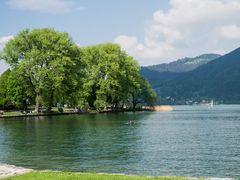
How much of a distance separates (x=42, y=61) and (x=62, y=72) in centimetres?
670

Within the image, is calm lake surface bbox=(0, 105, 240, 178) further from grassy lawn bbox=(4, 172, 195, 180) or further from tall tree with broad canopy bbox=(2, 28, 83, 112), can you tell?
tall tree with broad canopy bbox=(2, 28, 83, 112)

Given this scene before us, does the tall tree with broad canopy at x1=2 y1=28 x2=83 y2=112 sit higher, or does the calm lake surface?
the tall tree with broad canopy at x1=2 y1=28 x2=83 y2=112

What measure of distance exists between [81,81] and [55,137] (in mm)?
81819

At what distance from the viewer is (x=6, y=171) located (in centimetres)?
2805

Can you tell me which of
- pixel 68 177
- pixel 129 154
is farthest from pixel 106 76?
pixel 68 177

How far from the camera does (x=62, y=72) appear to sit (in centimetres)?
13188

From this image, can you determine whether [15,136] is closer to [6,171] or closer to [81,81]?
[6,171]

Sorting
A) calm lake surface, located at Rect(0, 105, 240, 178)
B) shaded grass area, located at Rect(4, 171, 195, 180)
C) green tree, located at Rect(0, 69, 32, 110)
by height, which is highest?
green tree, located at Rect(0, 69, 32, 110)

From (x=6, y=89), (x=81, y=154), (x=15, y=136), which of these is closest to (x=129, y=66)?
(x=6, y=89)

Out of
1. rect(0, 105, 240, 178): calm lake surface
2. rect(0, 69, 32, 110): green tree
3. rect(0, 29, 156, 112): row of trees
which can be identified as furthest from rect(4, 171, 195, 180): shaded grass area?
rect(0, 69, 32, 110): green tree

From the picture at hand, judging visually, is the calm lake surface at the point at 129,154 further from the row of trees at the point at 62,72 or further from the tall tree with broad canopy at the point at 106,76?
the tall tree with broad canopy at the point at 106,76

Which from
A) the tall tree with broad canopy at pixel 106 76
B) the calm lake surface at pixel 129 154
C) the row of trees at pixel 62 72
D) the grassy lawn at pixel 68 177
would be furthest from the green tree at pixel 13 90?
the grassy lawn at pixel 68 177

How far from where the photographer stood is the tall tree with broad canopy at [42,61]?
422 ft

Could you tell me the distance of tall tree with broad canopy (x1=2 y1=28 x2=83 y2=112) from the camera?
129m
